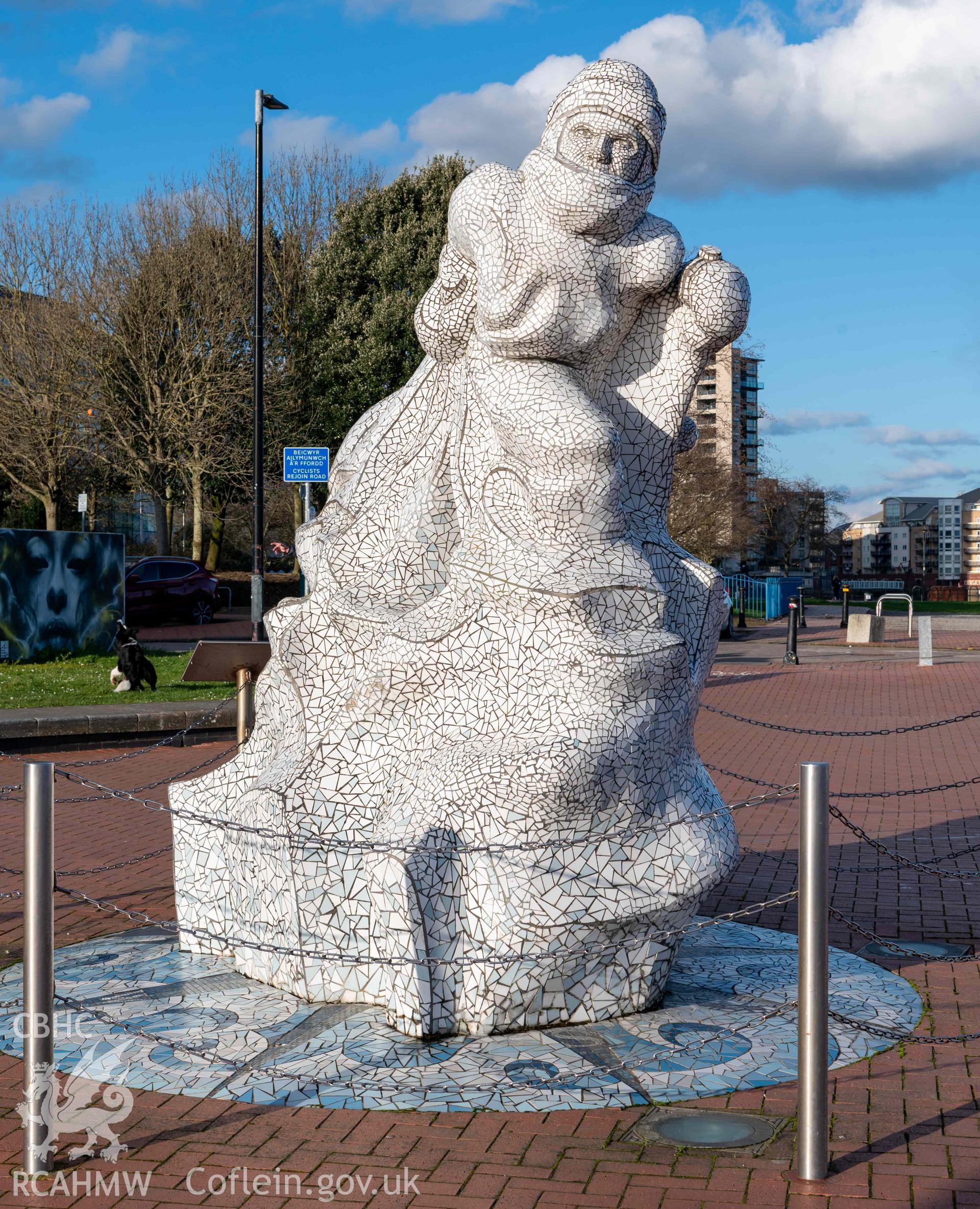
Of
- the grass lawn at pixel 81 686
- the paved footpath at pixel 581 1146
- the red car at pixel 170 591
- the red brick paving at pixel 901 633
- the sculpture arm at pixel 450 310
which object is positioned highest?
the sculpture arm at pixel 450 310

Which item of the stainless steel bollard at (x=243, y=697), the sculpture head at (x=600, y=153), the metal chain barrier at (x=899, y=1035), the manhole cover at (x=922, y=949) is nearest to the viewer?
the metal chain barrier at (x=899, y=1035)

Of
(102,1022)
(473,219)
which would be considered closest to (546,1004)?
(102,1022)

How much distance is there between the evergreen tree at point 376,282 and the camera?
3009 cm

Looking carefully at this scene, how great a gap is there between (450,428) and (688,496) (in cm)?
2891

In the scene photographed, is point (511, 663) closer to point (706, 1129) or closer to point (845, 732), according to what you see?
point (706, 1129)

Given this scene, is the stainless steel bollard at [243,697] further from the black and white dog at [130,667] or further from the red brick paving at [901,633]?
the red brick paving at [901,633]

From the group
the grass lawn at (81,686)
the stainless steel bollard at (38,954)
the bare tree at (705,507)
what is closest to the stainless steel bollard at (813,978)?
the stainless steel bollard at (38,954)

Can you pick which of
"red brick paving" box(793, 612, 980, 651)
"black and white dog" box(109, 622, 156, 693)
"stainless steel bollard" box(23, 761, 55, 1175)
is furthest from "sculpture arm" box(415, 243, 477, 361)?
"red brick paving" box(793, 612, 980, 651)

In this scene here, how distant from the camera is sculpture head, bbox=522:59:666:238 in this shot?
17.7 ft

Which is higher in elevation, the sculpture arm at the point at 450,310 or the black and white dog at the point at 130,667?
the sculpture arm at the point at 450,310

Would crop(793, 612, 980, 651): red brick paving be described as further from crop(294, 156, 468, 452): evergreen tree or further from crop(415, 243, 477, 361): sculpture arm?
crop(415, 243, 477, 361): sculpture arm

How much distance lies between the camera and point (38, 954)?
3.94 meters

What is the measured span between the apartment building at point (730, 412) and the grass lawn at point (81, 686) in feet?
54.4

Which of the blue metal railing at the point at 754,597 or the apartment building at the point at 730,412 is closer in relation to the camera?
→ the blue metal railing at the point at 754,597
